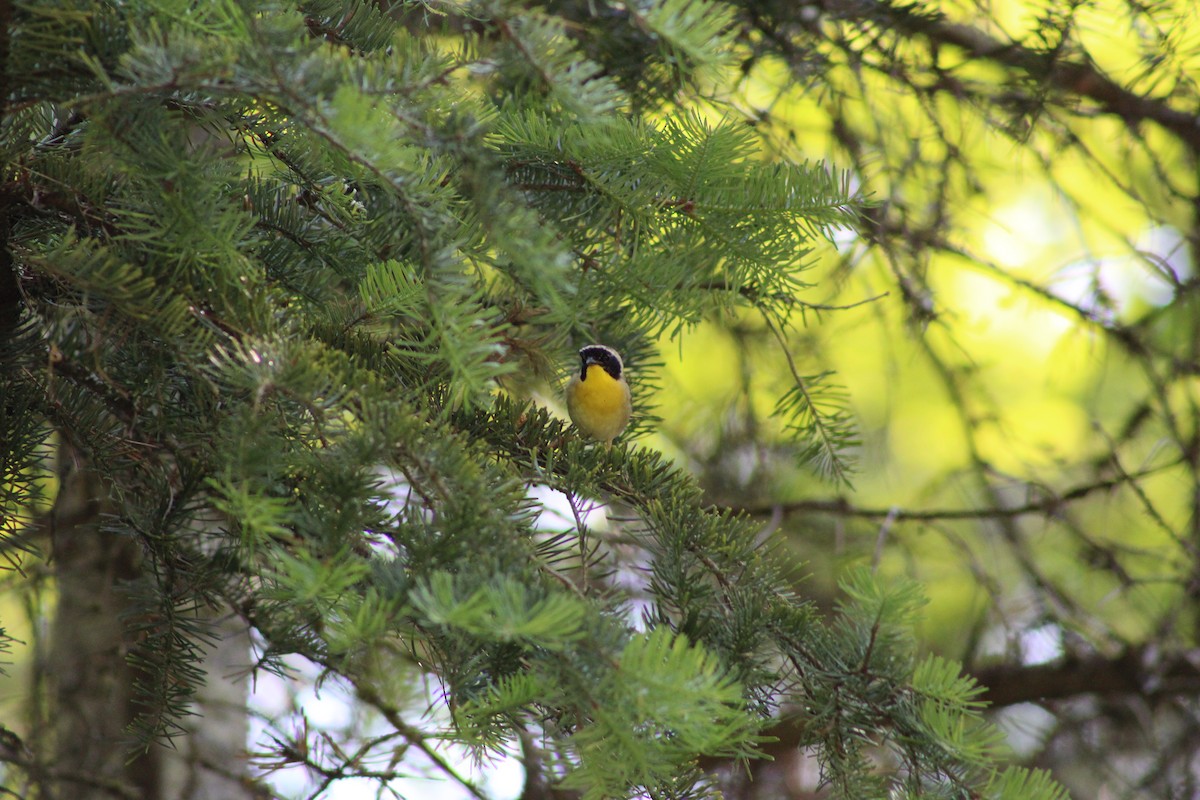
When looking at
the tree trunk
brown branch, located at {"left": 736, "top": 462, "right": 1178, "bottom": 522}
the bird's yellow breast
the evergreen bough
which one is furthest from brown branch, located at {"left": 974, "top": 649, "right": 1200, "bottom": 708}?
the tree trunk

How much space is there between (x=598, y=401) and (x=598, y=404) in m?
0.01

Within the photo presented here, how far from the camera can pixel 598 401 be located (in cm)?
319

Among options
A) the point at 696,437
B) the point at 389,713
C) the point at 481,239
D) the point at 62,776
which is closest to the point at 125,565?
the point at 62,776

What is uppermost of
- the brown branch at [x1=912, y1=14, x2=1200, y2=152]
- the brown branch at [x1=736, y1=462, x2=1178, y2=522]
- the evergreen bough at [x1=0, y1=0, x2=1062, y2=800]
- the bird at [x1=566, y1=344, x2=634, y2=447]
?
the brown branch at [x1=912, y1=14, x2=1200, y2=152]

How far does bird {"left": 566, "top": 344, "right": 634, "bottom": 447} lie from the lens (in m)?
3.05

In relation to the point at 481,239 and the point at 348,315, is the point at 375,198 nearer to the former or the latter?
the point at 481,239

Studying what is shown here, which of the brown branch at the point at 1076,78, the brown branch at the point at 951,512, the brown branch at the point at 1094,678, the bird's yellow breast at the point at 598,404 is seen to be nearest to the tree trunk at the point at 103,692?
the bird's yellow breast at the point at 598,404

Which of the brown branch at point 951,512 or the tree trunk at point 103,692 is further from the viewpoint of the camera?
the brown branch at point 951,512

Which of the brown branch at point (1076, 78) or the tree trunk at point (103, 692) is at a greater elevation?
the brown branch at point (1076, 78)

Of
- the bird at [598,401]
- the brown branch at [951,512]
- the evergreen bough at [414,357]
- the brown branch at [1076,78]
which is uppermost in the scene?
the brown branch at [1076,78]

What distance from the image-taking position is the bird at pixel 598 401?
305cm

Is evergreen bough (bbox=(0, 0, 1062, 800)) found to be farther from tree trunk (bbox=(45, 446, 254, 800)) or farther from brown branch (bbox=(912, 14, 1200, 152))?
brown branch (bbox=(912, 14, 1200, 152))

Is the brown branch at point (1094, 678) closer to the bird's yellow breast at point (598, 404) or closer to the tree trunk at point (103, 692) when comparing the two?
the bird's yellow breast at point (598, 404)

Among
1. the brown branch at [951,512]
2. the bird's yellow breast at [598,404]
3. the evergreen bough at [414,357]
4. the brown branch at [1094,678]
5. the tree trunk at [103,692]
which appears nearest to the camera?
the evergreen bough at [414,357]
